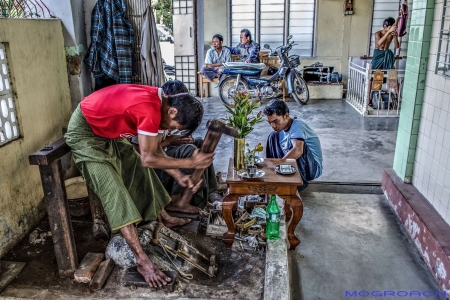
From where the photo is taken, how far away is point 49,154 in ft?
8.30

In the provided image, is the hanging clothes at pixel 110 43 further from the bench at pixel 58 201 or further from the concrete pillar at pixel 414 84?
the concrete pillar at pixel 414 84

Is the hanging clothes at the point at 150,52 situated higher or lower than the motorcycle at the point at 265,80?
higher

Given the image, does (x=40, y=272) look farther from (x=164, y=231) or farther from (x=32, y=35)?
(x=32, y=35)

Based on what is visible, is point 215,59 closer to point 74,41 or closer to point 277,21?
point 277,21

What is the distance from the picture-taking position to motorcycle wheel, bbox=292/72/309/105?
872 centimetres

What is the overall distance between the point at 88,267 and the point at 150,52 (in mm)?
2624

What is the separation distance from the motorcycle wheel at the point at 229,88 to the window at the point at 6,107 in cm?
592

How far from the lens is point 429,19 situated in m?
3.53

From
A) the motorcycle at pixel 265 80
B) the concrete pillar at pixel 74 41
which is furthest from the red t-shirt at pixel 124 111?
the motorcycle at pixel 265 80

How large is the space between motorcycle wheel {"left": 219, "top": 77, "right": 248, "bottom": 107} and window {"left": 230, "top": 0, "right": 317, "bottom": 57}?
1.66m

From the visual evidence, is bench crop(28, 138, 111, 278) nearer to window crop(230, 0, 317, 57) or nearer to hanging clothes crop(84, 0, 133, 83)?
hanging clothes crop(84, 0, 133, 83)

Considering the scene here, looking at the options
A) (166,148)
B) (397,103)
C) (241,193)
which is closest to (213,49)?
(397,103)

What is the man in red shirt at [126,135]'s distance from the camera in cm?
258

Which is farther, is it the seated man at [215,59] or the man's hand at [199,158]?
the seated man at [215,59]
